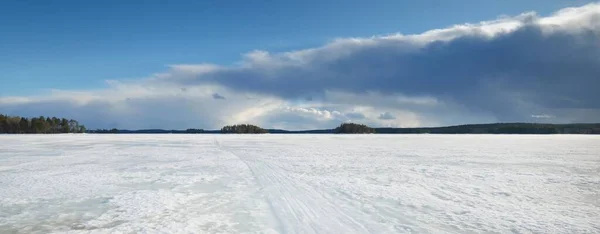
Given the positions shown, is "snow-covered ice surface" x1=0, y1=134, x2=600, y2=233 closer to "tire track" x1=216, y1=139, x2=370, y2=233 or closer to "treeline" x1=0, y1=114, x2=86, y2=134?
"tire track" x1=216, y1=139, x2=370, y2=233

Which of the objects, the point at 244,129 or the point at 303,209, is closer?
the point at 303,209

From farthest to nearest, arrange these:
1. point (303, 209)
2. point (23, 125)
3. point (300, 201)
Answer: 1. point (23, 125)
2. point (300, 201)
3. point (303, 209)

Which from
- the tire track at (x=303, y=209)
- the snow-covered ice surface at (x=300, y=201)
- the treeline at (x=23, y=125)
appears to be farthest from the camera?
the treeline at (x=23, y=125)

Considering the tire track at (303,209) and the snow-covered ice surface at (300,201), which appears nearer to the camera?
the tire track at (303,209)

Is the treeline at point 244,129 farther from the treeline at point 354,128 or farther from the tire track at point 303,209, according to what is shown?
the tire track at point 303,209

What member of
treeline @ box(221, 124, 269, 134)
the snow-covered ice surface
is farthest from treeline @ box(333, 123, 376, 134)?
the snow-covered ice surface

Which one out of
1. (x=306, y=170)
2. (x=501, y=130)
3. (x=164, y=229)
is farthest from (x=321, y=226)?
(x=501, y=130)

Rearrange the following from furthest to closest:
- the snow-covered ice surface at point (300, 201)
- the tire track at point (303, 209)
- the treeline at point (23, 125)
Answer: the treeline at point (23, 125), the snow-covered ice surface at point (300, 201), the tire track at point (303, 209)

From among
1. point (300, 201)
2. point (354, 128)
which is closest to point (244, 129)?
point (354, 128)

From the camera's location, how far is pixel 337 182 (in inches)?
389

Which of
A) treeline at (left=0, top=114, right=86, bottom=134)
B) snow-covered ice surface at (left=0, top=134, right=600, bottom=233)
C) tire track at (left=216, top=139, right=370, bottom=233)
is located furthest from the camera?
→ treeline at (left=0, top=114, right=86, bottom=134)

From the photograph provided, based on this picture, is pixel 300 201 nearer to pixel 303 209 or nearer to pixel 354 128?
pixel 303 209

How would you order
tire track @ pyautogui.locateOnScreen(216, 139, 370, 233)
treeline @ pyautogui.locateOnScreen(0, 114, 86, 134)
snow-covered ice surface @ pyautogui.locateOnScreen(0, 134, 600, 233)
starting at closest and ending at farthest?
tire track @ pyautogui.locateOnScreen(216, 139, 370, 233) → snow-covered ice surface @ pyautogui.locateOnScreen(0, 134, 600, 233) → treeline @ pyautogui.locateOnScreen(0, 114, 86, 134)

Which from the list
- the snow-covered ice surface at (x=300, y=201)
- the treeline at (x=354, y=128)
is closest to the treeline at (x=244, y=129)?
the treeline at (x=354, y=128)
